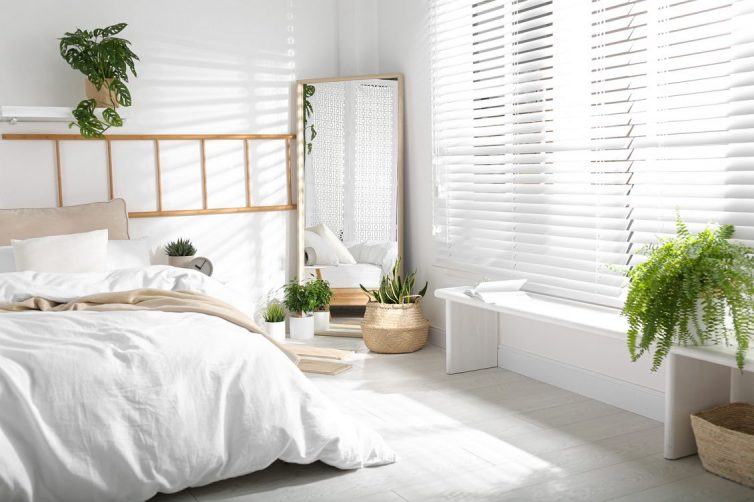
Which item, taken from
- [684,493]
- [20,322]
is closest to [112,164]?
[20,322]

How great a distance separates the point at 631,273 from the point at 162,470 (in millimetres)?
1797

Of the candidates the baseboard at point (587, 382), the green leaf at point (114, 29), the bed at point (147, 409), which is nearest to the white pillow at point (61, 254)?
the bed at point (147, 409)

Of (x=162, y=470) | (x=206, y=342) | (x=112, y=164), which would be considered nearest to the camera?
(x=162, y=470)

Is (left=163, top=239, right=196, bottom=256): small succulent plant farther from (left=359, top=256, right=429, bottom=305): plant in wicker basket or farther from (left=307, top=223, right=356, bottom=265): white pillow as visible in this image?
(left=359, top=256, right=429, bottom=305): plant in wicker basket

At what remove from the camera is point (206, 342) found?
272cm

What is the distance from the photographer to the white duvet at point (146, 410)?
232 cm

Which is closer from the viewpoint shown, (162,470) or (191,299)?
(162,470)

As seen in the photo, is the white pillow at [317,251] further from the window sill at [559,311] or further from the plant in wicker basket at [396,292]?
the window sill at [559,311]

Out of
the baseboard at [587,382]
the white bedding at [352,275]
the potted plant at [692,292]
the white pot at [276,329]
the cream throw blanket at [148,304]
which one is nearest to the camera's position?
the potted plant at [692,292]

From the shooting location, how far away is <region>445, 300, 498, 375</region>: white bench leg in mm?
4105

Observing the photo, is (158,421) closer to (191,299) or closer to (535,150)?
(191,299)

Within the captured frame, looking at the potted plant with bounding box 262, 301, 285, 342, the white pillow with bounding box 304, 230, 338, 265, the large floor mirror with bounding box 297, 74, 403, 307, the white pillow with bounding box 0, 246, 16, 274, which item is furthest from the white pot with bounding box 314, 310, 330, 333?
the white pillow with bounding box 0, 246, 16, 274

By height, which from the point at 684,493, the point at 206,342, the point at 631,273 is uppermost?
the point at 631,273

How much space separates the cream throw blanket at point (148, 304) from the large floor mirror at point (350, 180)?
185cm
